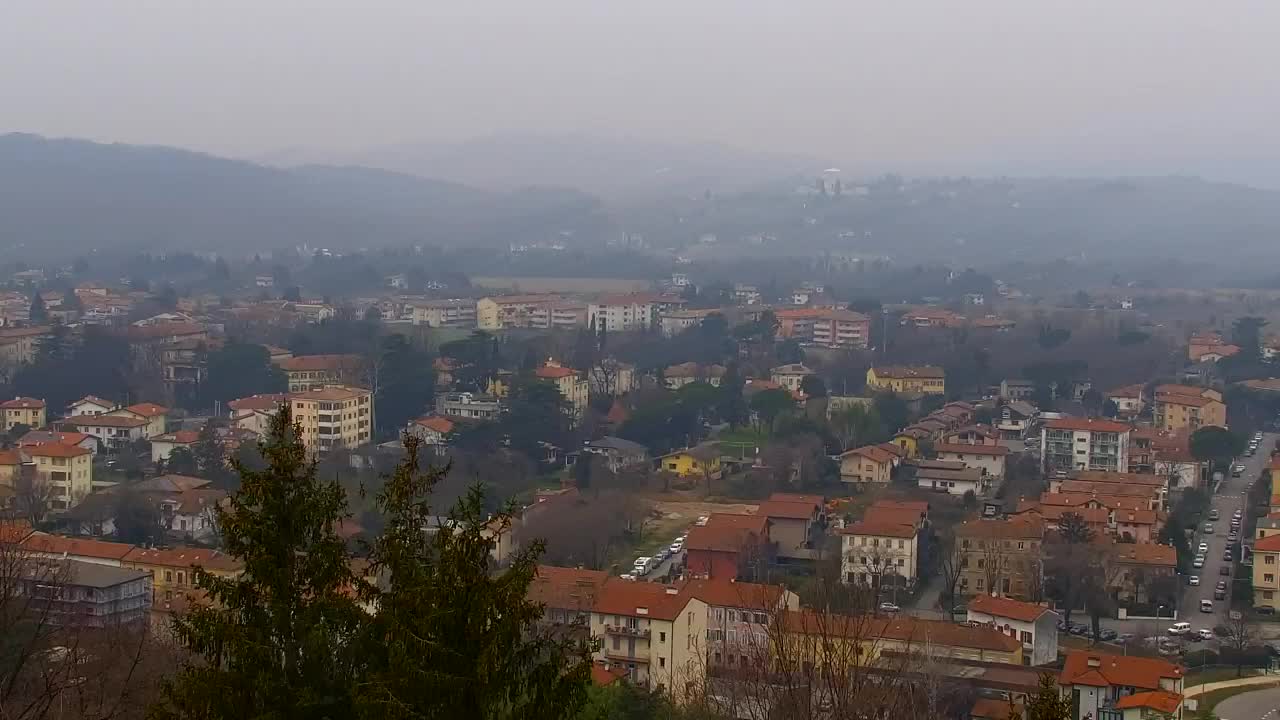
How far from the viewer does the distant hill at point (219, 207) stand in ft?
190

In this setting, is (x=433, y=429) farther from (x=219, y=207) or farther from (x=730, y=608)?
(x=219, y=207)

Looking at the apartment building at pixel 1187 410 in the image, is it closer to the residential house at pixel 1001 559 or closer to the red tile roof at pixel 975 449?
the red tile roof at pixel 975 449

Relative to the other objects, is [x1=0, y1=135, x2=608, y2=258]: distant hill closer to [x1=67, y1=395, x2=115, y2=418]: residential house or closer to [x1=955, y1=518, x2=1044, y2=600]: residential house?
[x1=67, y1=395, x2=115, y2=418]: residential house

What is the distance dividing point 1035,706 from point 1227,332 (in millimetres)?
25538

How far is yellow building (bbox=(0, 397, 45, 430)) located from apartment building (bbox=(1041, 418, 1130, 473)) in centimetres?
1084

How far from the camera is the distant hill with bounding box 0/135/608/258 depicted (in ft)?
190

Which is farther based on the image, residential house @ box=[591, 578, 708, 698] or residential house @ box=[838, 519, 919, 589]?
residential house @ box=[838, 519, 919, 589]

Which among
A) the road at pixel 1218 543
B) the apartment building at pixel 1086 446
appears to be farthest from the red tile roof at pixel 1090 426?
the road at pixel 1218 543

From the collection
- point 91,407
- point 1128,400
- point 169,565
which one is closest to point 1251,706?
point 169,565

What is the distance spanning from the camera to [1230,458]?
15.6m

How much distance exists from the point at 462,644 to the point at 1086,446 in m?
14.0

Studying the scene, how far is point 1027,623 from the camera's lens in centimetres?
902

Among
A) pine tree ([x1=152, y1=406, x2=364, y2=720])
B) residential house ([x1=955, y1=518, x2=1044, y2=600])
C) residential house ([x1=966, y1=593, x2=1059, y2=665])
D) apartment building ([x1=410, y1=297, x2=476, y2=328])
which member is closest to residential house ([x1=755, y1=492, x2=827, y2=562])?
residential house ([x1=955, y1=518, x2=1044, y2=600])

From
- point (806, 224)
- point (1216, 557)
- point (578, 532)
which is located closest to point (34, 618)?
point (578, 532)
